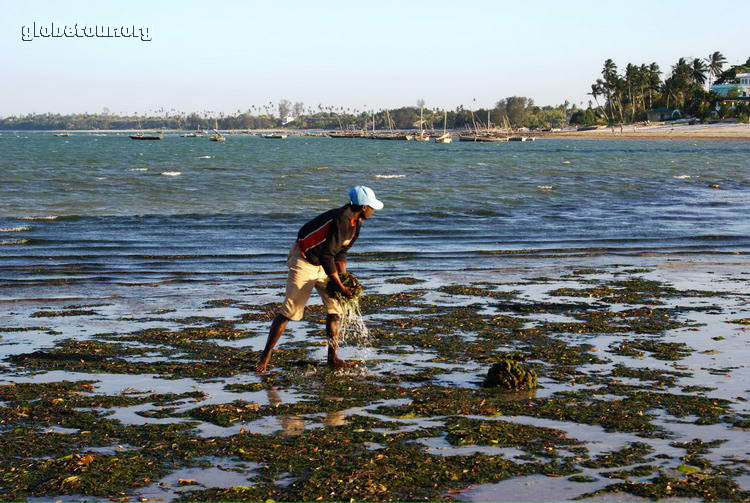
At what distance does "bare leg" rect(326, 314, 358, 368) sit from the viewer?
9.34 metres

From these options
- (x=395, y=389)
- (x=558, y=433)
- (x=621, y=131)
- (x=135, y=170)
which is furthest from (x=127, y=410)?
(x=621, y=131)

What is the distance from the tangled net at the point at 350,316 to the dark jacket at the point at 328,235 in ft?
1.12

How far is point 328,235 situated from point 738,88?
634ft

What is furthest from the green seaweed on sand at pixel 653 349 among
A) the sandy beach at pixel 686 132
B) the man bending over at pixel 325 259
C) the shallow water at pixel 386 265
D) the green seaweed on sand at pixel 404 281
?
the sandy beach at pixel 686 132

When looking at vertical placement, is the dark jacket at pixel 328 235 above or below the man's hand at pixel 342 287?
above

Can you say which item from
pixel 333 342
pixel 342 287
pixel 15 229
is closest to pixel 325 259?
pixel 342 287

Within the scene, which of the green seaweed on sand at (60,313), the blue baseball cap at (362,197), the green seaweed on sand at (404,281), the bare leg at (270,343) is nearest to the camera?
the blue baseball cap at (362,197)

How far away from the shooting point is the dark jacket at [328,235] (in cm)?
872

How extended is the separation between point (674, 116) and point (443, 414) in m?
195

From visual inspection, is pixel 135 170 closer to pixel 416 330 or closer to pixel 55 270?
pixel 55 270

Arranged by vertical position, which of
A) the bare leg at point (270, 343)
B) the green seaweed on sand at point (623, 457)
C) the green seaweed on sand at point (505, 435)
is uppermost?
the bare leg at point (270, 343)

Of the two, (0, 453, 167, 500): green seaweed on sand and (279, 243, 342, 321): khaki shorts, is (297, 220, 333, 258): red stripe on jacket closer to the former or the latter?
(279, 243, 342, 321): khaki shorts

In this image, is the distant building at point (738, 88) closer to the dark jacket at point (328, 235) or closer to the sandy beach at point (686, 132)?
the sandy beach at point (686, 132)

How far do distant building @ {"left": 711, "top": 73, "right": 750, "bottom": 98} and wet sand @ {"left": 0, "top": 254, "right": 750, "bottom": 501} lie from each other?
185969 millimetres
